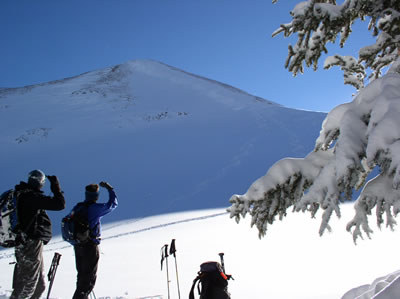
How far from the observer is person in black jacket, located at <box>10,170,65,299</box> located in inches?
147

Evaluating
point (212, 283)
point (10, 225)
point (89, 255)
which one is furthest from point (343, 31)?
point (10, 225)

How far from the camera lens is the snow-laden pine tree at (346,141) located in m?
2.09

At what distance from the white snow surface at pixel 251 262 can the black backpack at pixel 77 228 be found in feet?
6.27

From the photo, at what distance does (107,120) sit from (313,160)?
38.0 metres

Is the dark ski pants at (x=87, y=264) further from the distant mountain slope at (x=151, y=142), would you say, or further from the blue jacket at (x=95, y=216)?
the distant mountain slope at (x=151, y=142)

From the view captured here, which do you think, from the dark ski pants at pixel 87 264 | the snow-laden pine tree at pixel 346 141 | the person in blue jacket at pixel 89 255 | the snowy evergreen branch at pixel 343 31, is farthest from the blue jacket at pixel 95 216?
the snowy evergreen branch at pixel 343 31

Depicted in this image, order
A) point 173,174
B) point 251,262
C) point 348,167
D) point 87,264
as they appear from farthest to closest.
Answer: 1. point 173,174
2. point 251,262
3. point 87,264
4. point 348,167

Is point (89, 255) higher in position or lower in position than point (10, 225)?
lower

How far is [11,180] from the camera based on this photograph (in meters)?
24.0

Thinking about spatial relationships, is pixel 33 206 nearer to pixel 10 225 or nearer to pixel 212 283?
pixel 10 225

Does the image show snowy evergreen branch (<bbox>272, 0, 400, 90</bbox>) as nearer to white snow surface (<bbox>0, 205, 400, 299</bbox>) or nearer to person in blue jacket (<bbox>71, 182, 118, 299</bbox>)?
white snow surface (<bbox>0, 205, 400, 299</bbox>)

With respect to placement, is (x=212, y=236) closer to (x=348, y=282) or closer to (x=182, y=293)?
(x=182, y=293)

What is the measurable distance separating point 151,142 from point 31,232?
25.5 m

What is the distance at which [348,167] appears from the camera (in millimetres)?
2105
